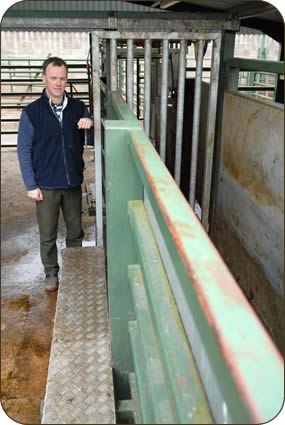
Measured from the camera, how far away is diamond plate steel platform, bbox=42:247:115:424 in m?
1.63

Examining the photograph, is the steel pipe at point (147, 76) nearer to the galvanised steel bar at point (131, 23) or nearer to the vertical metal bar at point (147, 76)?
the vertical metal bar at point (147, 76)

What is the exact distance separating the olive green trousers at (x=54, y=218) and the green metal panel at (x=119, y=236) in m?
1.30

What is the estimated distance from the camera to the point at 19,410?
219 centimetres

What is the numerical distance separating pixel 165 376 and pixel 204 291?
19.5 inches

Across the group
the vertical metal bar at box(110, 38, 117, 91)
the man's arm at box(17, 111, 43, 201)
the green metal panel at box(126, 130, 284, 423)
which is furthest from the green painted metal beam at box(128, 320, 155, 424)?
the vertical metal bar at box(110, 38, 117, 91)

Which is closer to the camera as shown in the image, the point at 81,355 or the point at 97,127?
the point at 81,355

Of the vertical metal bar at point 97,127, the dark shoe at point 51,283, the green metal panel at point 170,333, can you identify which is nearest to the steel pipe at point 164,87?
the vertical metal bar at point 97,127

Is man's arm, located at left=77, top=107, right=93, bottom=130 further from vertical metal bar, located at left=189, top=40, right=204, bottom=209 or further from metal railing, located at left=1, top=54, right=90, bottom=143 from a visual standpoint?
metal railing, located at left=1, top=54, right=90, bottom=143

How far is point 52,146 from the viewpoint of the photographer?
272 centimetres

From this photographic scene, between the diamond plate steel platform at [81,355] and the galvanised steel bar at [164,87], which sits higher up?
the galvanised steel bar at [164,87]

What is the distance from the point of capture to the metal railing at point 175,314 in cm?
49

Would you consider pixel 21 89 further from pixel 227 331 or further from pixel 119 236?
pixel 227 331

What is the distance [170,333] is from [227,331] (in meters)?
0.45

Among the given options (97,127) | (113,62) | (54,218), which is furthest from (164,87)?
(54,218)
